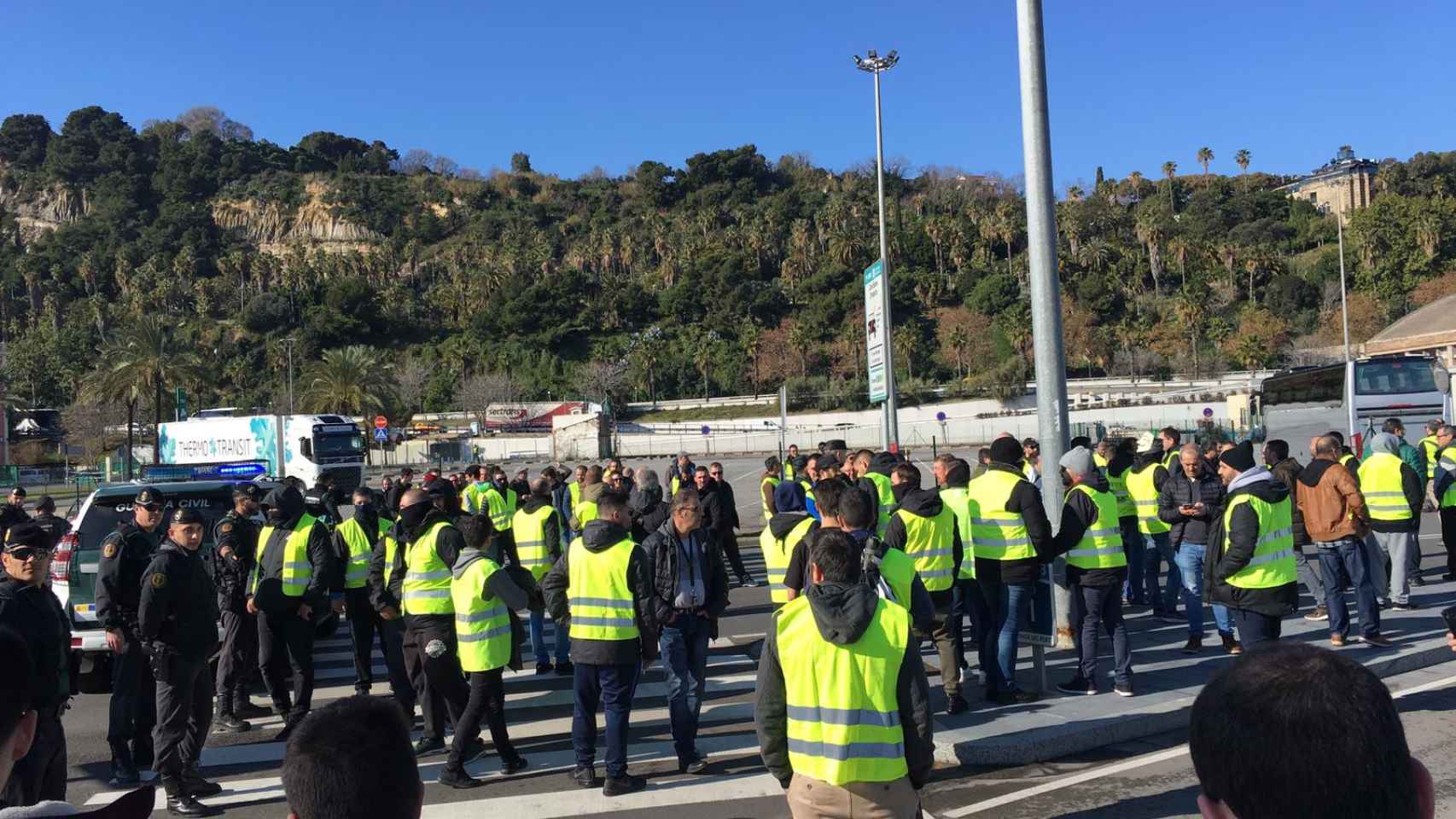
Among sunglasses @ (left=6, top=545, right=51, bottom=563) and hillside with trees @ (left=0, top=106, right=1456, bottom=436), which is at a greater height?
hillside with trees @ (left=0, top=106, right=1456, bottom=436)

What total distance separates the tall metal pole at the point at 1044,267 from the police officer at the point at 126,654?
24.1 ft

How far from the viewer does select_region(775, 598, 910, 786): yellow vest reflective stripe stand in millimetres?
3957

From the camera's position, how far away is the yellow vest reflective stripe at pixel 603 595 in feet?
21.5

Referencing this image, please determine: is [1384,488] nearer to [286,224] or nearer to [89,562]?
[89,562]

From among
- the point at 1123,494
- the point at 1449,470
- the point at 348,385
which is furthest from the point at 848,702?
the point at 348,385

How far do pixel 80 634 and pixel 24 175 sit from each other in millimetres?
181318

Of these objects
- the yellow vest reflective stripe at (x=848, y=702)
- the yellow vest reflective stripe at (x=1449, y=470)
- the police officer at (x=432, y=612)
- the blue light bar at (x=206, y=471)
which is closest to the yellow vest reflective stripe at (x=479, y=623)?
the police officer at (x=432, y=612)

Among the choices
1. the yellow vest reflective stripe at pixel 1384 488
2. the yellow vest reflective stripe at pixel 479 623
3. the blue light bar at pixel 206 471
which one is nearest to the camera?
the yellow vest reflective stripe at pixel 479 623

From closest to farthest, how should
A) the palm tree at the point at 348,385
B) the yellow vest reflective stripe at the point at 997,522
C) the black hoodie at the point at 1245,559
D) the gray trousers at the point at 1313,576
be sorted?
the black hoodie at the point at 1245,559 < the yellow vest reflective stripe at the point at 997,522 < the gray trousers at the point at 1313,576 < the palm tree at the point at 348,385

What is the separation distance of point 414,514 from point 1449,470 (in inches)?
455

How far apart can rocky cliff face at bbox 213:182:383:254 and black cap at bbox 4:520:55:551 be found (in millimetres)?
151445

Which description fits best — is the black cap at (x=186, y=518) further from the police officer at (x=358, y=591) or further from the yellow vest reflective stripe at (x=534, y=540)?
the yellow vest reflective stripe at (x=534, y=540)

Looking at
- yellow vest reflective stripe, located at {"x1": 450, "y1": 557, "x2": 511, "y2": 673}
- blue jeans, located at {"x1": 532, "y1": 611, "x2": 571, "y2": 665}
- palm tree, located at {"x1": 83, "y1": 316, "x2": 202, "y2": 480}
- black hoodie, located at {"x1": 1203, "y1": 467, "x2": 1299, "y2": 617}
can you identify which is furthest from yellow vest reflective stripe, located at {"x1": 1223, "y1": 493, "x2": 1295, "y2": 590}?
palm tree, located at {"x1": 83, "y1": 316, "x2": 202, "y2": 480}

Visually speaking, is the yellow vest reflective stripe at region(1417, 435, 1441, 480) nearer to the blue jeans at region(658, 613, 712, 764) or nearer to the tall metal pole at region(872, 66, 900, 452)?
the tall metal pole at region(872, 66, 900, 452)
